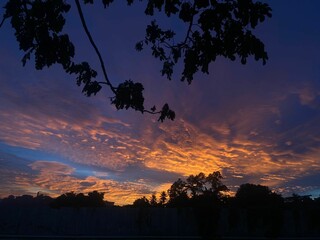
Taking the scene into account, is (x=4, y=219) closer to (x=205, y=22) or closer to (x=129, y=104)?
(x=129, y=104)

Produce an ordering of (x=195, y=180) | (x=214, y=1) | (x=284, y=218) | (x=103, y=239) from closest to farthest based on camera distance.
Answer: (x=214, y=1) → (x=103, y=239) → (x=284, y=218) → (x=195, y=180)

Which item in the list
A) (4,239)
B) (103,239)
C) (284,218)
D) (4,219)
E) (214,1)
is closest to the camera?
(214,1)

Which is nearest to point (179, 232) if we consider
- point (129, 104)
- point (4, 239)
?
point (4, 239)

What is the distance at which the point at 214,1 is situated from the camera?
15.1ft

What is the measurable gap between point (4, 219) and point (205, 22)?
27414 mm

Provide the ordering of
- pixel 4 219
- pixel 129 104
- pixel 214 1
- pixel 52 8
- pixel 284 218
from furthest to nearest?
pixel 284 218, pixel 4 219, pixel 129 104, pixel 52 8, pixel 214 1

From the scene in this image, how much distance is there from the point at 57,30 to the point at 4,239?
2122 cm

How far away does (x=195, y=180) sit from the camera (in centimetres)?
5378

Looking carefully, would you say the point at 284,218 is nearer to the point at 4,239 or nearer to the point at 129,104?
the point at 4,239

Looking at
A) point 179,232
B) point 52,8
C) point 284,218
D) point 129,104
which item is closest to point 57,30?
point 52,8

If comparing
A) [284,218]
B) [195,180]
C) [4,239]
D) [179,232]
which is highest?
[195,180]

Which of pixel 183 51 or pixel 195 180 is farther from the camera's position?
pixel 195 180

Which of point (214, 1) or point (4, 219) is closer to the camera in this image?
point (214, 1)

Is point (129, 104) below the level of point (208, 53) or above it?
below
